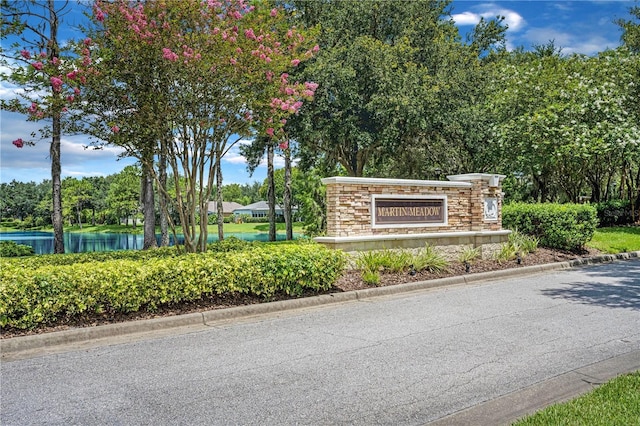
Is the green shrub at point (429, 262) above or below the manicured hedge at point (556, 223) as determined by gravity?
below

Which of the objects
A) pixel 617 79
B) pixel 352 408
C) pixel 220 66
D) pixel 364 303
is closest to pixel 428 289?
pixel 364 303

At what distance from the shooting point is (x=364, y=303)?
8.97 m

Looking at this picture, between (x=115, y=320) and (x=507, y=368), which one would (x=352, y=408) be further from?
(x=115, y=320)

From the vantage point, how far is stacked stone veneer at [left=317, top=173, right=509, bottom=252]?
36.2ft

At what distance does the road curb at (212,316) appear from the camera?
6.23 meters

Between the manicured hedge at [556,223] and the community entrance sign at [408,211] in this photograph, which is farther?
the manicured hedge at [556,223]

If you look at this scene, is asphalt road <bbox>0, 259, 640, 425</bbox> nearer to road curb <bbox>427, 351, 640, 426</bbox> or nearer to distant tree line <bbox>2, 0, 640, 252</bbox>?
road curb <bbox>427, 351, 640, 426</bbox>

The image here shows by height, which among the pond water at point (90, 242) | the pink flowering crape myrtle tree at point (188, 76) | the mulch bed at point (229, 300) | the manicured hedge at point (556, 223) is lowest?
the pond water at point (90, 242)

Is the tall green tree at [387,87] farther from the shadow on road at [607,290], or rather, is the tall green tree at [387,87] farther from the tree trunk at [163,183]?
the shadow on road at [607,290]

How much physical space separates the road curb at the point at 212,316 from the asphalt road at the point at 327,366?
253mm

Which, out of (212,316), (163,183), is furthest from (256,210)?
(212,316)

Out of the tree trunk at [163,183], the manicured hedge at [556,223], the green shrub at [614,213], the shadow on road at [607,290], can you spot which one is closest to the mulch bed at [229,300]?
the shadow on road at [607,290]

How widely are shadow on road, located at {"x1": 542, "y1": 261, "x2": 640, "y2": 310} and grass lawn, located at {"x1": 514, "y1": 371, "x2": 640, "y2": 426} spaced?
4.68 metres

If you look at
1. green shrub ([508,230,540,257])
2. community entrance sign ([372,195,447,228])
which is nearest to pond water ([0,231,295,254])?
community entrance sign ([372,195,447,228])
